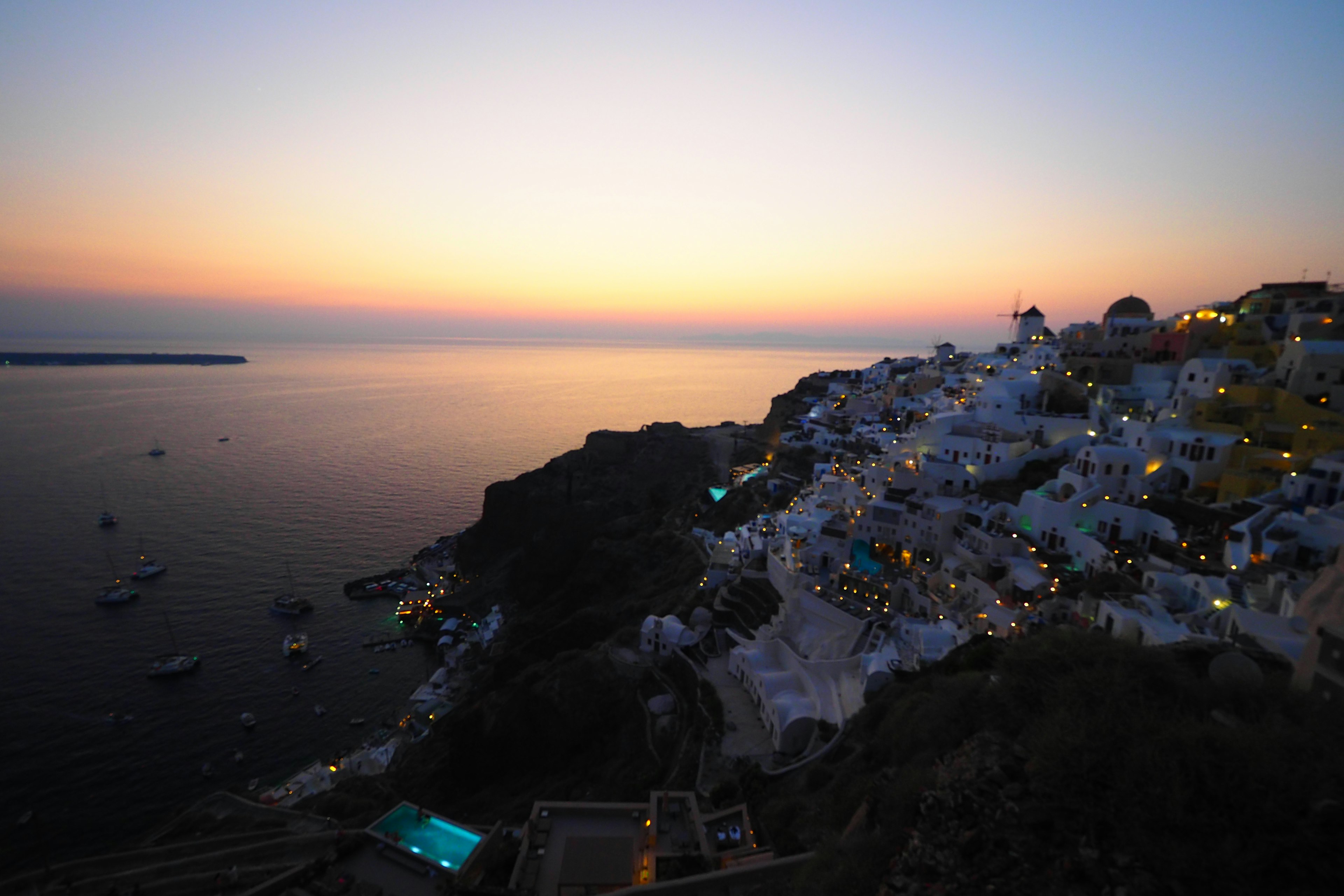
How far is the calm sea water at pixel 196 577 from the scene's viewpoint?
82.5ft

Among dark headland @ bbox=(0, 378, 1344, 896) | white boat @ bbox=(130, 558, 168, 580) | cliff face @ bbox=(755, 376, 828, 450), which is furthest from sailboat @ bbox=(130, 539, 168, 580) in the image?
cliff face @ bbox=(755, 376, 828, 450)

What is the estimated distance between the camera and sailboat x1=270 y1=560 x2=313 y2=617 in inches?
1463

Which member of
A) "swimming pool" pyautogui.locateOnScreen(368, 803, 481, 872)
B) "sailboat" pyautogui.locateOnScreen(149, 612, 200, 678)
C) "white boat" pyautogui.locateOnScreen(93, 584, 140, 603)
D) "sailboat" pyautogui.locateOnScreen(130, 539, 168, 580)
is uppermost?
"swimming pool" pyautogui.locateOnScreen(368, 803, 481, 872)

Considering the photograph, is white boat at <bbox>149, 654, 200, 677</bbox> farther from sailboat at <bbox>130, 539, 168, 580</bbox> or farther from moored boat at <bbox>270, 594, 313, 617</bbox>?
sailboat at <bbox>130, 539, 168, 580</bbox>

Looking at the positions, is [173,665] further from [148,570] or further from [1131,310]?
[1131,310]

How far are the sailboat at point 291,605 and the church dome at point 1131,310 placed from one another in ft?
184

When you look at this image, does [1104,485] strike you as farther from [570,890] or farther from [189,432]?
[189,432]

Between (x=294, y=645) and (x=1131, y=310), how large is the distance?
186 feet

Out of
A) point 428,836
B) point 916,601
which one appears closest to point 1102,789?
point 916,601

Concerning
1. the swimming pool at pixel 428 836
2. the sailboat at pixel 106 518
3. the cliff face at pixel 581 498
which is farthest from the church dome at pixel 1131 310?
the sailboat at pixel 106 518

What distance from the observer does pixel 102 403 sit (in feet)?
371

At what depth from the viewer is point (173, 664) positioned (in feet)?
101

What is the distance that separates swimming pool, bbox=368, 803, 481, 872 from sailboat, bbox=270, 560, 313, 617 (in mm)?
24324

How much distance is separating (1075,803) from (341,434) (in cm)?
10049
